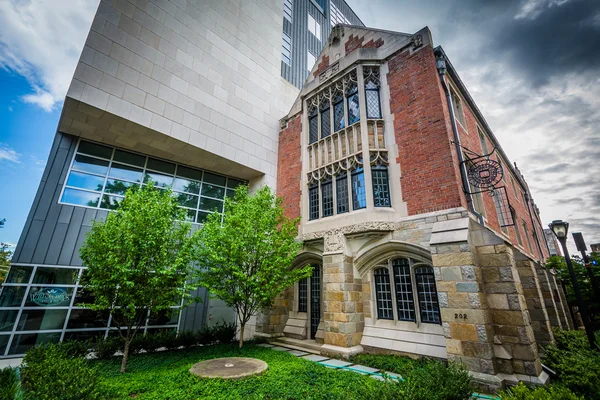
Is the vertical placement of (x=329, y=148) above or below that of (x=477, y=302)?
above

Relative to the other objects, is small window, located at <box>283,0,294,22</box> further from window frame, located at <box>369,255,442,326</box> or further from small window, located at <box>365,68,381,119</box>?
window frame, located at <box>369,255,442,326</box>

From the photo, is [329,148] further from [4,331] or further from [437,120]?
[4,331]

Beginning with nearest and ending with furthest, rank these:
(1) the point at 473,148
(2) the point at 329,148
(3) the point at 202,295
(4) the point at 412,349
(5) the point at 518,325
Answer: (5) the point at 518,325
(4) the point at 412,349
(1) the point at 473,148
(2) the point at 329,148
(3) the point at 202,295

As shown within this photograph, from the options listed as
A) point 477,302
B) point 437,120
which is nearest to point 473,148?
point 437,120

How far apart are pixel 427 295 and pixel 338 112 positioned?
8.34 meters

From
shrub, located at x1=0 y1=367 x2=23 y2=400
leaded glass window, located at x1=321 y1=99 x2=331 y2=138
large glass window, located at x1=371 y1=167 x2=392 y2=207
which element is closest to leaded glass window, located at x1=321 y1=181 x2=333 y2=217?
large glass window, located at x1=371 y1=167 x2=392 y2=207

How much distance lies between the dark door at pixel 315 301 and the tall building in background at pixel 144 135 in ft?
15.3

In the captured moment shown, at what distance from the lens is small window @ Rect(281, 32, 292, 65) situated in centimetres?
2166

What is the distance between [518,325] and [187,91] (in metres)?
14.7

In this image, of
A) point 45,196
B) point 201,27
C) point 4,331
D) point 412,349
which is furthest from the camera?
point 201,27

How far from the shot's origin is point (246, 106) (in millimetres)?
14805

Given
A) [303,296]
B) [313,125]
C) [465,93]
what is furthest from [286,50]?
[303,296]

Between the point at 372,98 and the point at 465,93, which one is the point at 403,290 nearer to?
the point at 372,98

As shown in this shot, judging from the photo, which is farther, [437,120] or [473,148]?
[473,148]
